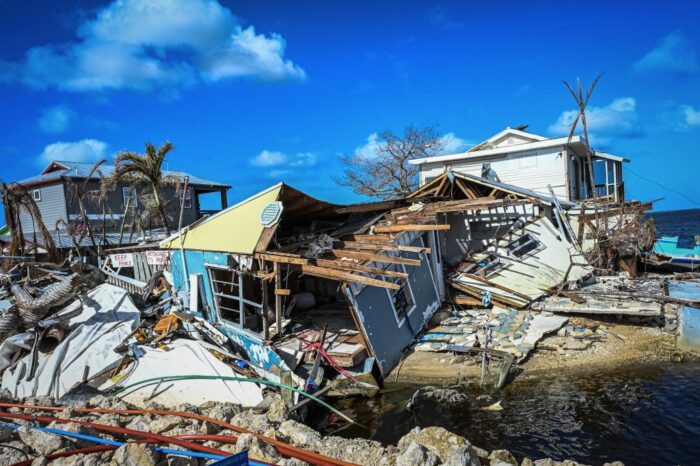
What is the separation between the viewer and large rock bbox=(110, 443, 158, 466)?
5.30 meters


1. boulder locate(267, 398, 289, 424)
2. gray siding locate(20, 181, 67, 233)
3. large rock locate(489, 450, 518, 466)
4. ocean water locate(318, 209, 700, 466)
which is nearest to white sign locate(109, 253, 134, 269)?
boulder locate(267, 398, 289, 424)

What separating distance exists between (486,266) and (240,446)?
11.8 meters

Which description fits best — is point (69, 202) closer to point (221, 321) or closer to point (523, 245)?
point (221, 321)

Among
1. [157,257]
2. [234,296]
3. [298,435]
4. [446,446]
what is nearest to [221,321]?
[234,296]

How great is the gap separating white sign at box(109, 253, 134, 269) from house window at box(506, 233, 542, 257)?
556 inches

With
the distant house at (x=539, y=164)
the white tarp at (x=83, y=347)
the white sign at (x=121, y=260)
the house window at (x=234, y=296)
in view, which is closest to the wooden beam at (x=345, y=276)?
the house window at (x=234, y=296)

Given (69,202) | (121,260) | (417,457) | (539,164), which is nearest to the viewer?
(417,457)

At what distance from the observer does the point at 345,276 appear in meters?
9.59

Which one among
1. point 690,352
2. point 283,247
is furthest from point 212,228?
point 690,352

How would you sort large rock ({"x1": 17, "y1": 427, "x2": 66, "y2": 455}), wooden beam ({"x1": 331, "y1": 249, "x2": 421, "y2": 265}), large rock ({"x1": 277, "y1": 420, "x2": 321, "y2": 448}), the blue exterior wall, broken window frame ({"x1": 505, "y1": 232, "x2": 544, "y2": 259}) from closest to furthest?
large rock ({"x1": 17, "y1": 427, "x2": 66, "y2": 455}), large rock ({"x1": 277, "y1": 420, "x2": 321, "y2": 448}), wooden beam ({"x1": 331, "y1": 249, "x2": 421, "y2": 265}), the blue exterior wall, broken window frame ({"x1": 505, "y1": 232, "x2": 544, "y2": 259})

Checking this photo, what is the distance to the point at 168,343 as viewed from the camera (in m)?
11.5

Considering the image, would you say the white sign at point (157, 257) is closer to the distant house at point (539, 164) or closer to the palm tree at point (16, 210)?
the palm tree at point (16, 210)

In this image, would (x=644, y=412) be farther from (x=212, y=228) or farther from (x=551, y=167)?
(x=551, y=167)

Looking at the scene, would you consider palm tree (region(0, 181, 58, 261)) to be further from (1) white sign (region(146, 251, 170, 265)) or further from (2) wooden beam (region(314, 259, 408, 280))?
(2) wooden beam (region(314, 259, 408, 280))
